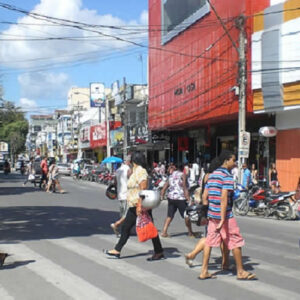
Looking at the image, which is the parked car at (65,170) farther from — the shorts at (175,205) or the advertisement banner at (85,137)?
the shorts at (175,205)

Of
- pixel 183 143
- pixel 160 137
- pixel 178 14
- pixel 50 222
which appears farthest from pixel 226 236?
pixel 160 137

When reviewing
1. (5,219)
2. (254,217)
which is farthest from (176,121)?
(5,219)

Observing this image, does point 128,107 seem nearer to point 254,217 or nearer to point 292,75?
point 292,75

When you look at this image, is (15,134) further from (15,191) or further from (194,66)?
(194,66)

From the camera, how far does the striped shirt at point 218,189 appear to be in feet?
23.0

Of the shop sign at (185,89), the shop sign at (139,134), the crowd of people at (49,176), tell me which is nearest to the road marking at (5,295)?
the crowd of people at (49,176)

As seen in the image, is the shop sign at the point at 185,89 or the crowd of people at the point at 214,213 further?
the shop sign at the point at 185,89

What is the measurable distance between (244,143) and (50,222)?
8.77m

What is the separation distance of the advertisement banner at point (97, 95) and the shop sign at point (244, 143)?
123ft

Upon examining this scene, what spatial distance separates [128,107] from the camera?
Answer: 48.6 meters

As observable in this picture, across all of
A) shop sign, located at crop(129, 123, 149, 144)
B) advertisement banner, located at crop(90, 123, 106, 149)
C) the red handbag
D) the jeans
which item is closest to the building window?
shop sign, located at crop(129, 123, 149, 144)

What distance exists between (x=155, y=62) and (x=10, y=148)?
7997 cm

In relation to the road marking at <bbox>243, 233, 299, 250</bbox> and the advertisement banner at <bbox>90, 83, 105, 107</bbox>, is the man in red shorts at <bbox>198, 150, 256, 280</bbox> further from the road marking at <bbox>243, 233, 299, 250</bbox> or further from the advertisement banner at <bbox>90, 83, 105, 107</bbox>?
the advertisement banner at <bbox>90, 83, 105, 107</bbox>

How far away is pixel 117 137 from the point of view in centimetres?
5209
